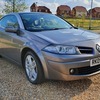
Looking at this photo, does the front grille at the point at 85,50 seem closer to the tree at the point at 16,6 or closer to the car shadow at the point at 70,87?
the car shadow at the point at 70,87

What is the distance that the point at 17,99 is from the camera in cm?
373

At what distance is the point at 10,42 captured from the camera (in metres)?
5.16

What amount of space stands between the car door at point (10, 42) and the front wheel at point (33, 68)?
0.33 meters

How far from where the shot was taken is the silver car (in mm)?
3816

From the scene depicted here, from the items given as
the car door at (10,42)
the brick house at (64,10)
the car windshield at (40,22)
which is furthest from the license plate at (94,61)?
the brick house at (64,10)

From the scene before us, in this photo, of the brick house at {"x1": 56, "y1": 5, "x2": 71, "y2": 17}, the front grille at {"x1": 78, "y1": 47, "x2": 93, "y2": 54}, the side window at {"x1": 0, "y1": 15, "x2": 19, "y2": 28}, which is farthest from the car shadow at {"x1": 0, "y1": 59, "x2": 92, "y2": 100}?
the brick house at {"x1": 56, "y1": 5, "x2": 71, "y2": 17}

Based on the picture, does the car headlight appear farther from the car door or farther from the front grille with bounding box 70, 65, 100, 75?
the car door

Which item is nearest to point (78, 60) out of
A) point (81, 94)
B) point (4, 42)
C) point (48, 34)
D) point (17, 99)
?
point (81, 94)

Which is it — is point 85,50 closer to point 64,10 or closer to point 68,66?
point 68,66

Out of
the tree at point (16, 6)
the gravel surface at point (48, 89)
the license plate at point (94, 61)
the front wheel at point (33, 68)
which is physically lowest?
the gravel surface at point (48, 89)

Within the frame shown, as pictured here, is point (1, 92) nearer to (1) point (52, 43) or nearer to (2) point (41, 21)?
(1) point (52, 43)

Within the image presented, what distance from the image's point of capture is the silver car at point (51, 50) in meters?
3.82

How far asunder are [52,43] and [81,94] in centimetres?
103

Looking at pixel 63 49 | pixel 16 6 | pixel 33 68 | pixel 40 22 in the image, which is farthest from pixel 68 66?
pixel 16 6
